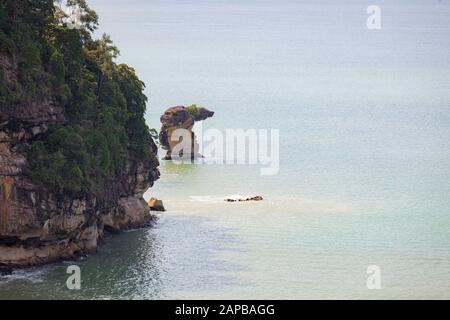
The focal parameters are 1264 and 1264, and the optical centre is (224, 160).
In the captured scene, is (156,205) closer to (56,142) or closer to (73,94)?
(73,94)

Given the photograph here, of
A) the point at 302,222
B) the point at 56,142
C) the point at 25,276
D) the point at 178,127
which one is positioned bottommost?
the point at 25,276

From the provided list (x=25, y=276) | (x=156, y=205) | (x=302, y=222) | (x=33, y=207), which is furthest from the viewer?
(x=156, y=205)

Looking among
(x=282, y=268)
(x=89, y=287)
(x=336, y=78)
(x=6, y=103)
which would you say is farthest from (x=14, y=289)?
(x=336, y=78)
